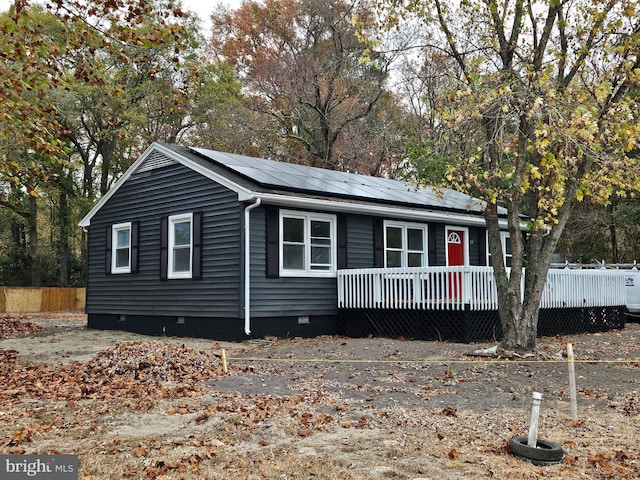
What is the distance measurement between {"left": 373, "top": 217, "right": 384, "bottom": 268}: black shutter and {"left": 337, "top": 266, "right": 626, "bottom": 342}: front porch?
142 cm

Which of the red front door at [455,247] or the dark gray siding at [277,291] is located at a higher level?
the red front door at [455,247]

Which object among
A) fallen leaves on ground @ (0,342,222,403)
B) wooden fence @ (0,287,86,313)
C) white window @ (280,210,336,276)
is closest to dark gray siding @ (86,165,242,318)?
white window @ (280,210,336,276)

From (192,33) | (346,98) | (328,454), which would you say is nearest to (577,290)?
(328,454)

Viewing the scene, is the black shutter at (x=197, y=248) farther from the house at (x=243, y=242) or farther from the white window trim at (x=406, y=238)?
the white window trim at (x=406, y=238)

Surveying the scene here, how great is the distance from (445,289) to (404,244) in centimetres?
359

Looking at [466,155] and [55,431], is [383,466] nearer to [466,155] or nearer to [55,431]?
[55,431]

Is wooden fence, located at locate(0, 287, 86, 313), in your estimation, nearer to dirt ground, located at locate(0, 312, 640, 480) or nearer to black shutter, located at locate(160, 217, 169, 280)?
black shutter, located at locate(160, 217, 169, 280)

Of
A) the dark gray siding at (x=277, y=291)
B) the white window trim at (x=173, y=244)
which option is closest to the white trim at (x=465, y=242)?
the dark gray siding at (x=277, y=291)

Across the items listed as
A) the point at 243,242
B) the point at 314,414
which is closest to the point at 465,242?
the point at 243,242

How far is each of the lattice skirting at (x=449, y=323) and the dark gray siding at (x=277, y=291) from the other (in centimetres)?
85

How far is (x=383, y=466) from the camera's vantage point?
5.03 meters

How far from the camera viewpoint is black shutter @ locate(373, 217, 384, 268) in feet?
55.5

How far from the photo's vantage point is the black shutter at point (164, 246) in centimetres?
1627

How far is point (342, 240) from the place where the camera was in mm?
16047
